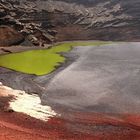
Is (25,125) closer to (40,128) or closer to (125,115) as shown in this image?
(40,128)

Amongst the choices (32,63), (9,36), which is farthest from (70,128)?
(9,36)

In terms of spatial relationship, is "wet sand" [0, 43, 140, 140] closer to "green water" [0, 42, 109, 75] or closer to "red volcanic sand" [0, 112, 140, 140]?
"red volcanic sand" [0, 112, 140, 140]

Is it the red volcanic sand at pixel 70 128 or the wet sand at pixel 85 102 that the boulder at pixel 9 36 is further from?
the red volcanic sand at pixel 70 128

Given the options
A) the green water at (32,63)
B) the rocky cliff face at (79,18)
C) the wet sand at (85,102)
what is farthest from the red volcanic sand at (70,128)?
the rocky cliff face at (79,18)

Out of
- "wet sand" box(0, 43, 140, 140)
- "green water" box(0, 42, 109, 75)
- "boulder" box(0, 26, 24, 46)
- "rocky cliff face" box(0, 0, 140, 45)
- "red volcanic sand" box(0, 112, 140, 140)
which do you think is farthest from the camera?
"rocky cliff face" box(0, 0, 140, 45)

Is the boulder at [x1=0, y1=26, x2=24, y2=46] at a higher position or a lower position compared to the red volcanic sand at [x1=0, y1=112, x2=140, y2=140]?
lower

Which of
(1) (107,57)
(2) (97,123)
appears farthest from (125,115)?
(1) (107,57)

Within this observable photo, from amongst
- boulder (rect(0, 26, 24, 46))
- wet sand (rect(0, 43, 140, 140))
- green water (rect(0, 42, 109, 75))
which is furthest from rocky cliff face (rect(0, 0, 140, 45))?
wet sand (rect(0, 43, 140, 140))
